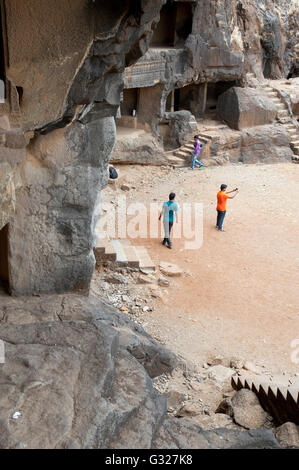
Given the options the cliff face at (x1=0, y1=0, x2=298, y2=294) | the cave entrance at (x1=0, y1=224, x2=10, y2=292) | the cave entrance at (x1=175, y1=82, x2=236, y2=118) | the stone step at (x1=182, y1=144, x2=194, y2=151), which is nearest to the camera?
the cliff face at (x1=0, y1=0, x2=298, y2=294)

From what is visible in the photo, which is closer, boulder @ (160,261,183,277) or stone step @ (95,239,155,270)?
stone step @ (95,239,155,270)

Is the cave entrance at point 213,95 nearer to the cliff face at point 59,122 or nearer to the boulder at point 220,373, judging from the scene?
the cliff face at point 59,122

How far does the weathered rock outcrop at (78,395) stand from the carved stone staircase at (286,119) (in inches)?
545

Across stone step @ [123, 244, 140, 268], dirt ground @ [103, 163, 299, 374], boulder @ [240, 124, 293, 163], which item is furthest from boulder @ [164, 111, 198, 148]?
stone step @ [123, 244, 140, 268]

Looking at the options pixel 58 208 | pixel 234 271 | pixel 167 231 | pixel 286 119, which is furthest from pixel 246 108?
pixel 58 208

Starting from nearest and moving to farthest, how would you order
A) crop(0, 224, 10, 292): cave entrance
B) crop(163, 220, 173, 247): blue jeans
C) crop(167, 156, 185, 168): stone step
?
1. crop(0, 224, 10, 292): cave entrance
2. crop(163, 220, 173, 247): blue jeans
3. crop(167, 156, 185, 168): stone step

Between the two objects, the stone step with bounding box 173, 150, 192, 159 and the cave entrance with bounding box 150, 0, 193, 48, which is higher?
the cave entrance with bounding box 150, 0, 193, 48

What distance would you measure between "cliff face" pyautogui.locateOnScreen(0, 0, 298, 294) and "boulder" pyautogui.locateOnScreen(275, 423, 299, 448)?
295cm

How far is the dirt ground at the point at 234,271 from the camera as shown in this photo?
301 inches

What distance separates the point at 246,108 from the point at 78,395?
14.7 m

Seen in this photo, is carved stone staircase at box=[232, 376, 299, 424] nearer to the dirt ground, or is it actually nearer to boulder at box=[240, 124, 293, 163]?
the dirt ground

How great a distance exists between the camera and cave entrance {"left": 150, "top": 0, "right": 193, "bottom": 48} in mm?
15352

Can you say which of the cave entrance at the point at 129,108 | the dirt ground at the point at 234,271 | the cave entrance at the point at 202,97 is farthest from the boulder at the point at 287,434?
the cave entrance at the point at 202,97

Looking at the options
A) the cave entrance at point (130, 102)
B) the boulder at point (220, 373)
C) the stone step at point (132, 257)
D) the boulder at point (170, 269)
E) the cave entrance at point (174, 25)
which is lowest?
the boulder at point (220, 373)
